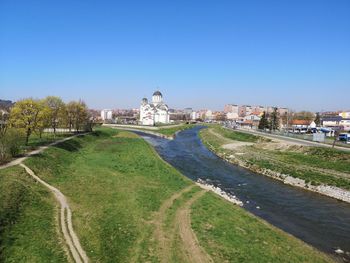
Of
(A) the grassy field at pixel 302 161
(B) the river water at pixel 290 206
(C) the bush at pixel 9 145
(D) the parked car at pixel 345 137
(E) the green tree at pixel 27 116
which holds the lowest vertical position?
(B) the river water at pixel 290 206

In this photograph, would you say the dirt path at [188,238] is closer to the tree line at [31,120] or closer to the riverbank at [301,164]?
the riverbank at [301,164]

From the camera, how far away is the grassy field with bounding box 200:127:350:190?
1422 inches

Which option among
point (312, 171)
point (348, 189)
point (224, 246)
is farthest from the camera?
point (312, 171)

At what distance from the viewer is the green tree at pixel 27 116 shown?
46.4m

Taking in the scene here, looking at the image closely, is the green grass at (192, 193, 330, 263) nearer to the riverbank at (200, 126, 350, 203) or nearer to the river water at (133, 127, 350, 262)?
the river water at (133, 127, 350, 262)

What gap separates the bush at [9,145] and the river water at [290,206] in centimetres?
2033

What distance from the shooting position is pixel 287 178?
123 feet

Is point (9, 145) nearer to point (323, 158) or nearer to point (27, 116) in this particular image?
point (27, 116)

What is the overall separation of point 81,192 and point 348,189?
2522 cm

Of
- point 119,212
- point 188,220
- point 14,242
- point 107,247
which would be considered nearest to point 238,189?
point 188,220

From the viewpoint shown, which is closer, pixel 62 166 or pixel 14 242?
pixel 14 242

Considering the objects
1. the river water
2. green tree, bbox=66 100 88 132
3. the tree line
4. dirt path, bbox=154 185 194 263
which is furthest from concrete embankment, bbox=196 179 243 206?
green tree, bbox=66 100 88 132

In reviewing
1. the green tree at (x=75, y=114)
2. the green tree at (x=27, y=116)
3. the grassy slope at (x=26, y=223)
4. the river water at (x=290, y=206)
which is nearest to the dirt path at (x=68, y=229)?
the grassy slope at (x=26, y=223)

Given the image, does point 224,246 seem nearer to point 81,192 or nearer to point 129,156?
point 81,192
